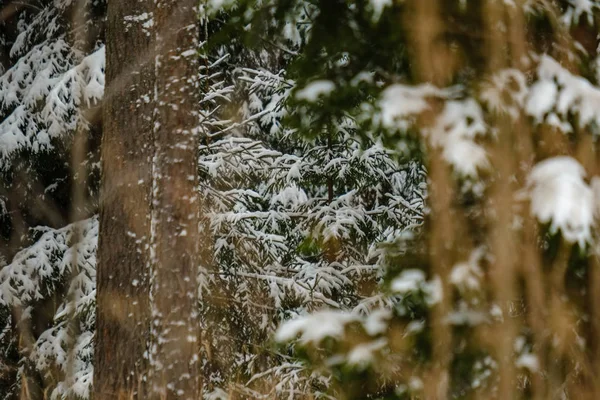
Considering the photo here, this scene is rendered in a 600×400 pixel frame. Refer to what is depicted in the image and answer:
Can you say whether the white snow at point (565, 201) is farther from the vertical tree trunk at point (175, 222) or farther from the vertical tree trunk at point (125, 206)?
the vertical tree trunk at point (125, 206)

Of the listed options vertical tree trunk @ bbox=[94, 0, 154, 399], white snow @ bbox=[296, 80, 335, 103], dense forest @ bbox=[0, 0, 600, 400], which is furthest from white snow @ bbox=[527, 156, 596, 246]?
vertical tree trunk @ bbox=[94, 0, 154, 399]

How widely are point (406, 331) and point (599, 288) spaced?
660 millimetres

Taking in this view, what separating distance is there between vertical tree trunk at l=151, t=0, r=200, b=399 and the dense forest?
13 millimetres

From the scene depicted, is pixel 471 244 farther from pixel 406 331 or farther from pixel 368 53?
pixel 368 53

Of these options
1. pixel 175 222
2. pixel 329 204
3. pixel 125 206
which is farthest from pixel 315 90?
pixel 329 204

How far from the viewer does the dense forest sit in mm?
1981

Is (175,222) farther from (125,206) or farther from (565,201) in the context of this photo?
(565,201)

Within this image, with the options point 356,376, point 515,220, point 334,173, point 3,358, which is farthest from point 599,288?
point 3,358

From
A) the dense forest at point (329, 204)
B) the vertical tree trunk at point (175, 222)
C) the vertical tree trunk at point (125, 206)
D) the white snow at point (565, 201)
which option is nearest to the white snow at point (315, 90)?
the dense forest at point (329, 204)

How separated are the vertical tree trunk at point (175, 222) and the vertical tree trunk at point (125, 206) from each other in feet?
2.06

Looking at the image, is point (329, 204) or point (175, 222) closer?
point (175, 222)

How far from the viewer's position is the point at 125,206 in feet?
14.2

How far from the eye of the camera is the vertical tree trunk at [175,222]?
11.4ft

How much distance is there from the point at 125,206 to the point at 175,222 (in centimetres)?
96
